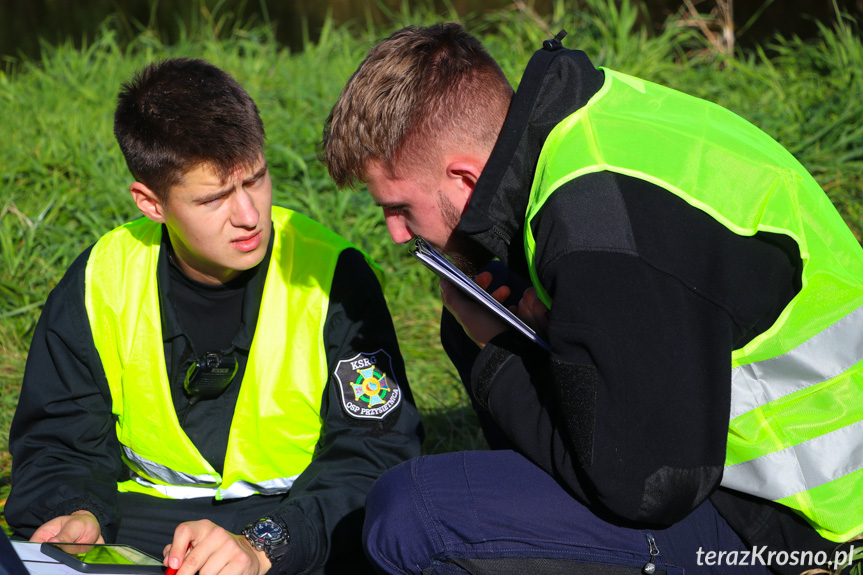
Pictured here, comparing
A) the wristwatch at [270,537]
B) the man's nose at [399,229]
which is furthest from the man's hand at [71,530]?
the man's nose at [399,229]

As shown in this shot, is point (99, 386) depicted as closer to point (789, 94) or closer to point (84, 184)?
point (84, 184)

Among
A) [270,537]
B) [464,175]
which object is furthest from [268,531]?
[464,175]

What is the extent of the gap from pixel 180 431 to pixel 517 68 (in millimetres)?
3427

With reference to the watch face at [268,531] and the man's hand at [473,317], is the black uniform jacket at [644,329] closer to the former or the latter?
the man's hand at [473,317]

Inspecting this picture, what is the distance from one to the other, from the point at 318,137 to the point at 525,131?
3.02m

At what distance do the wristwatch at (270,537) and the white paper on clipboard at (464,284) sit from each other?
2.49 feet

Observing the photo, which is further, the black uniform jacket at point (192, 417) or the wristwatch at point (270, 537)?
the black uniform jacket at point (192, 417)

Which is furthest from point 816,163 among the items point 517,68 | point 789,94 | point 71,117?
point 71,117

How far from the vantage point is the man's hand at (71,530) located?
203 cm

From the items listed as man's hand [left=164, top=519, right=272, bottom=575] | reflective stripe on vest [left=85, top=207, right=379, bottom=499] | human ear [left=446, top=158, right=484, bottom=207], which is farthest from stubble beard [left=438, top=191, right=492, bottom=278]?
man's hand [left=164, top=519, right=272, bottom=575]

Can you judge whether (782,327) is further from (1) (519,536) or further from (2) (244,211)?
(2) (244,211)

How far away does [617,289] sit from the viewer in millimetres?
1482

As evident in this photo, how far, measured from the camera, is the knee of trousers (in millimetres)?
1751

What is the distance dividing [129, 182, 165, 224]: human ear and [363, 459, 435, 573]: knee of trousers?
108cm
